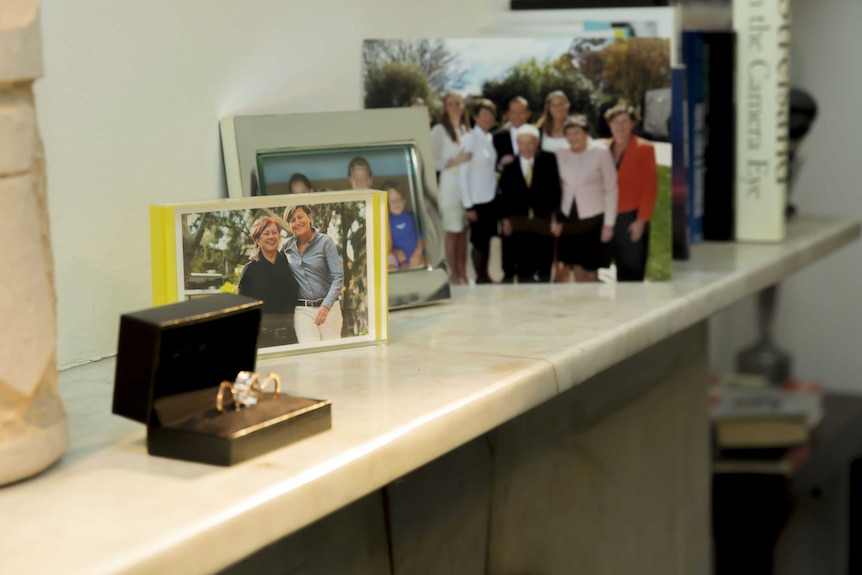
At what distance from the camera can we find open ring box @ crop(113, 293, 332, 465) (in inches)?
21.5

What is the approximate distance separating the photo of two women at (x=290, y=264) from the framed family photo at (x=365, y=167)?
0.34ft

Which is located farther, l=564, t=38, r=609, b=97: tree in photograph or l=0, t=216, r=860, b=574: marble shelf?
l=564, t=38, r=609, b=97: tree in photograph

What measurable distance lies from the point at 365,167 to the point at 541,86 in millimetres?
233

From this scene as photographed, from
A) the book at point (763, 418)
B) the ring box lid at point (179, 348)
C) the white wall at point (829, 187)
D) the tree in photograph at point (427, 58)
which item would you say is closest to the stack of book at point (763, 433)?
the book at point (763, 418)

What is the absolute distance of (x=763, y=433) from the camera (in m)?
1.95

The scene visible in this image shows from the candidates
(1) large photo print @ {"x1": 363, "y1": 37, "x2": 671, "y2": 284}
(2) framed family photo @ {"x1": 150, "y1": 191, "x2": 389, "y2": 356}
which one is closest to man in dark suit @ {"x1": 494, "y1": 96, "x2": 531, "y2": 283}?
(1) large photo print @ {"x1": 363, "y1": 37, "x2": 671, "y2": 284}

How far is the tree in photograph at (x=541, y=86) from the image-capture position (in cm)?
103

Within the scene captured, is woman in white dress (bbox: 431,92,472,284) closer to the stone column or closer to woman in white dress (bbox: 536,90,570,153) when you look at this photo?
woman in white dress (bbox: 536,90,570,153)

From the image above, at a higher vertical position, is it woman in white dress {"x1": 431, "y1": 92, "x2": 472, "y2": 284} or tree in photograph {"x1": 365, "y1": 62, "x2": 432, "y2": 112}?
tree in photograph {"x1": 365, "y1": 62, "x2": 432, "y2": 112}

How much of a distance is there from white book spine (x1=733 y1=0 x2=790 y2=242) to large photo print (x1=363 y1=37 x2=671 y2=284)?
0.89ft

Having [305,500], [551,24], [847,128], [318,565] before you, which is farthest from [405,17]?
[847,128]

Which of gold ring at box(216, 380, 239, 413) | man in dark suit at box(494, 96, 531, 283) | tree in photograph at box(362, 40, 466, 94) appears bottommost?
gold ring at box(216, 380, 239, 413)

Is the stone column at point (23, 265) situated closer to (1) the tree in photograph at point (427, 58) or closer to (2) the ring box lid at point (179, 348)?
(2) the ring box lid at point (179, 348)

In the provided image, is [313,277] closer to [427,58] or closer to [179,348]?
[179,348]
